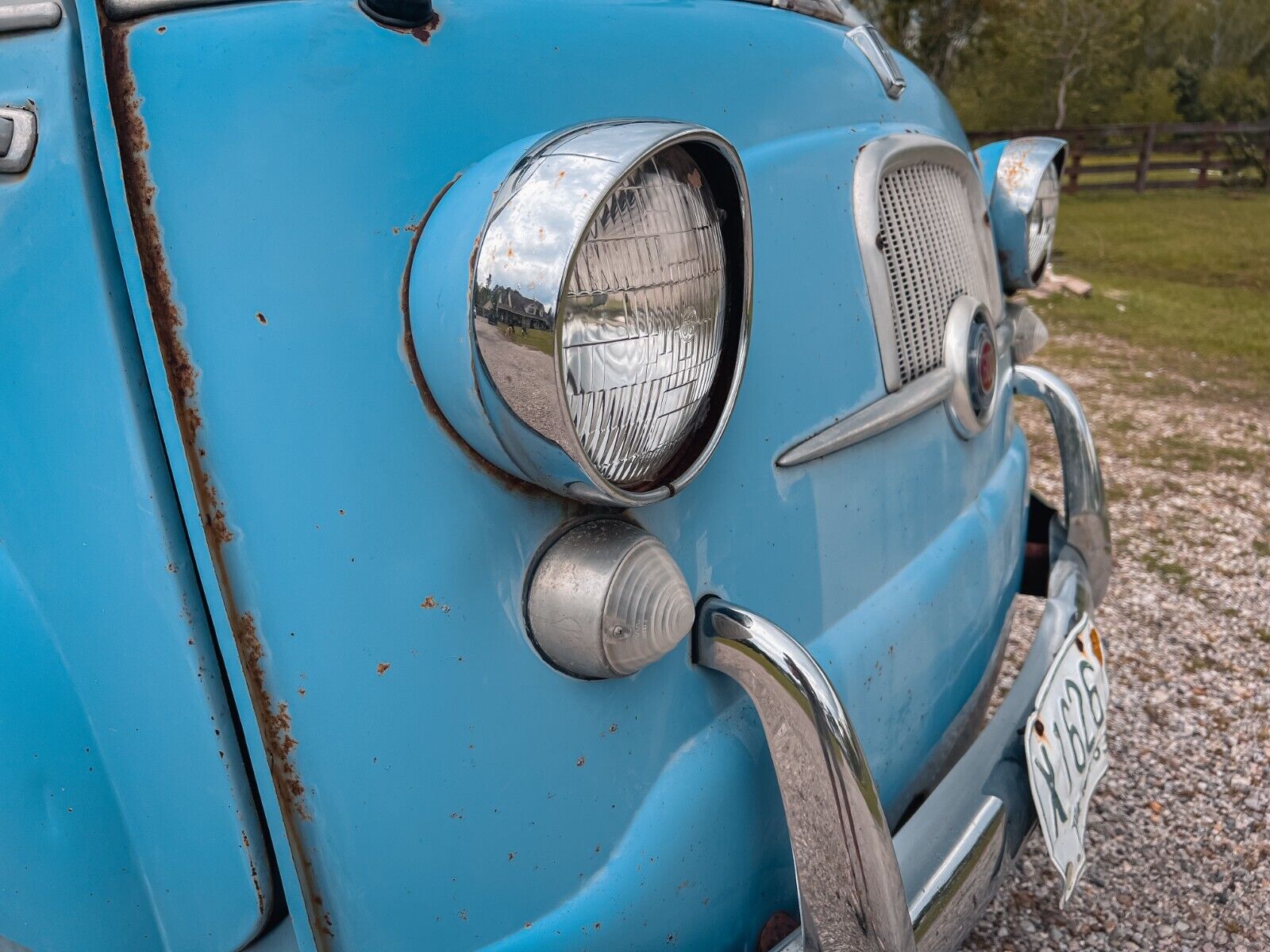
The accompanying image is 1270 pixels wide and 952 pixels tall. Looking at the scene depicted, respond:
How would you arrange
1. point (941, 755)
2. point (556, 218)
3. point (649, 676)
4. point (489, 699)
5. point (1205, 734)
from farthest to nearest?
point (1205, 734) → point (941, 755) → point (649, 676) → point (489, 699) → point (556, 218)

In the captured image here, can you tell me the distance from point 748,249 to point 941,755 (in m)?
0.89

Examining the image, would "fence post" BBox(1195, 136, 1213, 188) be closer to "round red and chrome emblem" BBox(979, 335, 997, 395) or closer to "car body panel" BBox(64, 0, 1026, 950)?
"round red and chrome emblem" BBox(979, 335, 997, 395)

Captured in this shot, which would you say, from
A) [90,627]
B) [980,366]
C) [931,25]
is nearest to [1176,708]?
[980,366]

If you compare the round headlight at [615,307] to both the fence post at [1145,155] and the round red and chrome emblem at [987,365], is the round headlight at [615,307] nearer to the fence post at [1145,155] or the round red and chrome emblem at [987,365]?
the round red and chrome emblem at [987,365]

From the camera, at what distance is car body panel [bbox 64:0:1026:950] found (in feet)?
2.60

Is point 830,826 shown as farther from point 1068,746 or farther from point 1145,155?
point 1145,155

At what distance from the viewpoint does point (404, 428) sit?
847 millimetres

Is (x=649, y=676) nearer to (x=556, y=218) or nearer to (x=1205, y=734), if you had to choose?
(x=556, y=218)

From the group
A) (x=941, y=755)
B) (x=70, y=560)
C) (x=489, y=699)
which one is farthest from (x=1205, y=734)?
(x=70, y=560)

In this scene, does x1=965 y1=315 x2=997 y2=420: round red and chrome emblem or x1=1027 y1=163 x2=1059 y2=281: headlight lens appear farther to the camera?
x1=1027 y1=163 x2=1059 y2=281: headlight lens

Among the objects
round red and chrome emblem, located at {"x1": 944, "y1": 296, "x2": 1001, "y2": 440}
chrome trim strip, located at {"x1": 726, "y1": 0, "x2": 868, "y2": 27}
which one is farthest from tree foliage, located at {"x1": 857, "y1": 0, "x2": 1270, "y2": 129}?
round red and chrome emblem, located at {"x1": 944, "y1": 296, "x2": 1001, "y2": 440}

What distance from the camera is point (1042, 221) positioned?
78.9 inches

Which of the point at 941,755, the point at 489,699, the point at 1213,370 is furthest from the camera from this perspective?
the point at 1213,370

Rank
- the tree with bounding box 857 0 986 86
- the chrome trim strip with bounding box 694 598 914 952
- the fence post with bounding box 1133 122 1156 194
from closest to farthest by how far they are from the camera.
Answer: the chrome trim strip with bounding box 694 598 914 952 → the fence post with bounding box 1133 122 1156 194 → the tree with bounding box 857 0 986 86
